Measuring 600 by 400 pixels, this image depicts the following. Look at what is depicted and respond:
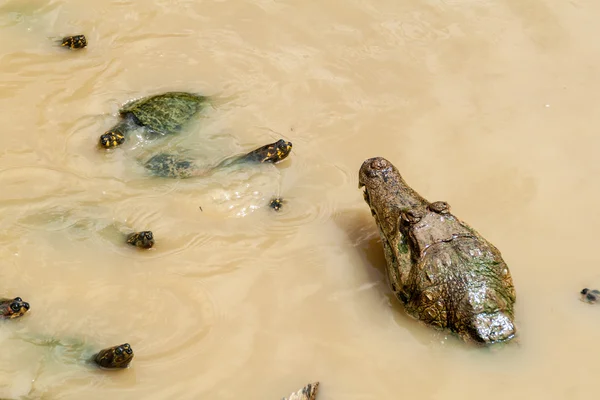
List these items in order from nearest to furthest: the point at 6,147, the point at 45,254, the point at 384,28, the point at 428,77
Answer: the point at 45,254 < the point at 6,147 < the point at 428,77 < the point at 384,28

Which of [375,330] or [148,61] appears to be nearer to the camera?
[375,330]

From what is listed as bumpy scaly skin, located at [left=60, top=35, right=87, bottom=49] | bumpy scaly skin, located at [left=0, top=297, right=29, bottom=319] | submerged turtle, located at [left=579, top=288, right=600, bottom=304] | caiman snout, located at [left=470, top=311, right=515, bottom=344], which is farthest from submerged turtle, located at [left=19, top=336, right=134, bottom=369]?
bumpy scaly skin, located at [left=60, top=35, right=87, bottom=49]

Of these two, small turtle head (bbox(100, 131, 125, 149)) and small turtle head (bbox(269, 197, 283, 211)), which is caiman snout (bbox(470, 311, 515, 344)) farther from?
small turtle head (bbox(100, 131, 125, 149))

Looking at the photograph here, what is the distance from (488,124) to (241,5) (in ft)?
12.6

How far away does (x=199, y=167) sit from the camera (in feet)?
24.1

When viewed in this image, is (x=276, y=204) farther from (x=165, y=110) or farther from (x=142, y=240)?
(x=165, y=110)

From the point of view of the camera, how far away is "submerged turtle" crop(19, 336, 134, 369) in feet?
17.7

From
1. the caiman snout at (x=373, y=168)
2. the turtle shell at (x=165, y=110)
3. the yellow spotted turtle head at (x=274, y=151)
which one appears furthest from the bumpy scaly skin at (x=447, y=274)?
the turtle shell at (x=165, y=110)

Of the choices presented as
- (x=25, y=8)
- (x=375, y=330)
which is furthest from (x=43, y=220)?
(x=25, y=8)

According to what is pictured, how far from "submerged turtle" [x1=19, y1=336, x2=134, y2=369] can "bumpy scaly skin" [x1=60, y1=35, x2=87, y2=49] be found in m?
4.26

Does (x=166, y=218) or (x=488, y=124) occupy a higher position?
(x=488, y=124)

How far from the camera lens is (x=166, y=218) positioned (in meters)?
6.79

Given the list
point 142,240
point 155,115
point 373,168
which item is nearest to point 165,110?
point 155,115

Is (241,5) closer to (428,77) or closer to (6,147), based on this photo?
(428,77)
